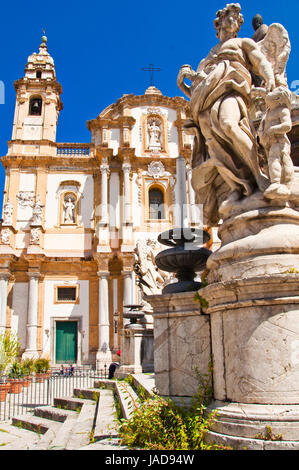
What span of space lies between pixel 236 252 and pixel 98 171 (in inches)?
893

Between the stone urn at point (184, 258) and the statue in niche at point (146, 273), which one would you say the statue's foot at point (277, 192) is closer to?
the stone urn at point (184, 258)

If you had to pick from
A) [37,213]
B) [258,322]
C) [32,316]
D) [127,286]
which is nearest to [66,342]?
[32,316]

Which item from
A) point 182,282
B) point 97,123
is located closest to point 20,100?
point 97,123

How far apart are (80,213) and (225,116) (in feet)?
69.8

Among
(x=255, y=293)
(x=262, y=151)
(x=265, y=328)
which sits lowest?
(x=265, y=328)

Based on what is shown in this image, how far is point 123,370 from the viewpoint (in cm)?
966

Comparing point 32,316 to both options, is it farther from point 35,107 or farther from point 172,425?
point 172,425

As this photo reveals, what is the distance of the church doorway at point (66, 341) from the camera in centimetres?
2191

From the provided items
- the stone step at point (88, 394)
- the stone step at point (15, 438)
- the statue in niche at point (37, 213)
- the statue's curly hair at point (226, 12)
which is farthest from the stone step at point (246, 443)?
the statue in niche at point (37, 213)

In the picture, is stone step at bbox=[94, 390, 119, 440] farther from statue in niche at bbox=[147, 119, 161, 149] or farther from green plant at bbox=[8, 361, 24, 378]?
statue in niche at bbox=[147, 119, 161, 149]

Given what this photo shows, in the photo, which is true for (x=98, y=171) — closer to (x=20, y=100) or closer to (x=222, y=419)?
(x=20, y=100)

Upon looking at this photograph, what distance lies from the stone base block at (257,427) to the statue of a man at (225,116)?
1.74m

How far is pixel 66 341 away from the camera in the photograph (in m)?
22.3

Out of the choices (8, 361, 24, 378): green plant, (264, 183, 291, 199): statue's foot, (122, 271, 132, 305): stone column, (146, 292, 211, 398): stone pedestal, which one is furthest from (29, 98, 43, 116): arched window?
(264, 183, 291, 199): statue's foot
